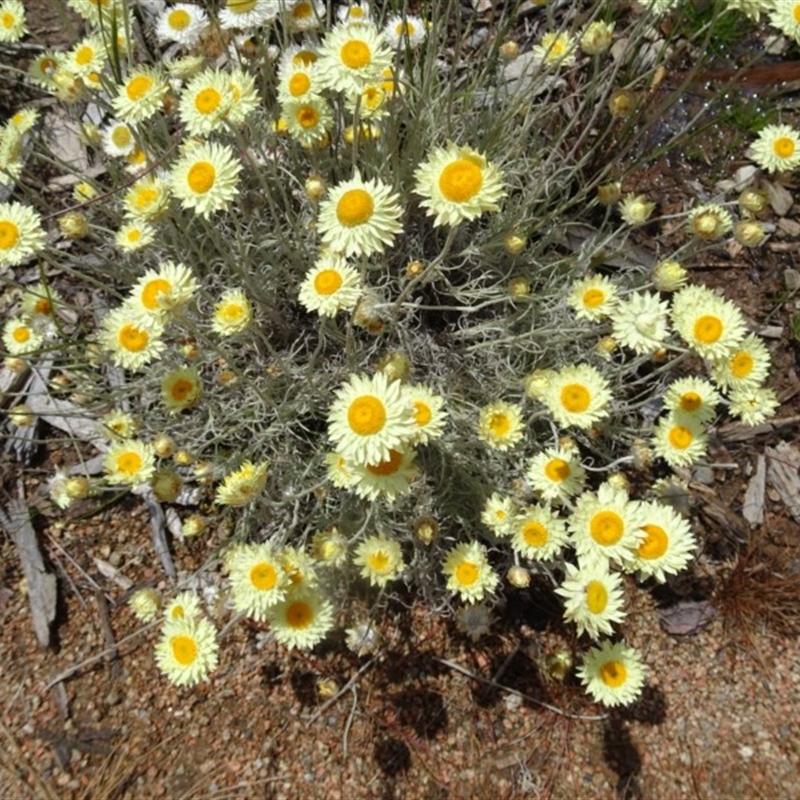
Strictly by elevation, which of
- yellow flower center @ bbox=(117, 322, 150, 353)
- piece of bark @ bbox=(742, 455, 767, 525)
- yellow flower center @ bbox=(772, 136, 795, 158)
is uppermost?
yellow flower center @ bbox=(772, 136, 795, 158)

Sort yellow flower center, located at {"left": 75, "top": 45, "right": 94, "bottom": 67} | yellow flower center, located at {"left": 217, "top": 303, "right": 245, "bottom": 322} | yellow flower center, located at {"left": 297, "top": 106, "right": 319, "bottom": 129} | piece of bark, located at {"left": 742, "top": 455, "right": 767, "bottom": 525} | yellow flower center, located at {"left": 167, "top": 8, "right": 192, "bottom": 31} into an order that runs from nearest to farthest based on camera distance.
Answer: yellow flower center, located at {"left": 217, "top": 303, "right": 245, "bottom": 322} → yellow flower center, located at {"left": 297, "top": 106, "right": 319, "bottom": 129} → yellow flower center, located at {"left": 75, "top": 45, "right": 94, "bottom": 67} → yellow flower center, located at {"left": 167, "top": 8, "right": 192, "bottom": 31} → piece of bark, located at {"left": 742, "top": 455, "right": 767, "bottom": 525}

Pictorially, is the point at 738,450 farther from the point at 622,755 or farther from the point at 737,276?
the point at 622,755

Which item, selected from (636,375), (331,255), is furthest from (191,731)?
(636,375)

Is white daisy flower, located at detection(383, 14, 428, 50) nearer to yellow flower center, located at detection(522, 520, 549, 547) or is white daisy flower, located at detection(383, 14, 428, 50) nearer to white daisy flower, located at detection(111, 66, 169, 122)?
white daisy flower, located at detection(111, 66, 169, 122)

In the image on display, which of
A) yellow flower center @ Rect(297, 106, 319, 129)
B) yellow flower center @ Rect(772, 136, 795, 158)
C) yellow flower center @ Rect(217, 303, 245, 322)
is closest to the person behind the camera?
yellow flower center @ Rect(217, 303, 245, 322)

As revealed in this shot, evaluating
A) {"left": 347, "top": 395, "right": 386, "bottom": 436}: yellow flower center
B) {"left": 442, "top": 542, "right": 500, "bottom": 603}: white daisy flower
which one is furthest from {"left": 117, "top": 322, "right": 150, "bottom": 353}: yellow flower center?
{"left": 442, "top": 542, "right": 500, "bottom": 603}: white daisy flower

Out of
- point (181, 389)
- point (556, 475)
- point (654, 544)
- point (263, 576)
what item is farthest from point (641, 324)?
point (181, 389)

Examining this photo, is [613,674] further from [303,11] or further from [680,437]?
[303,11]
